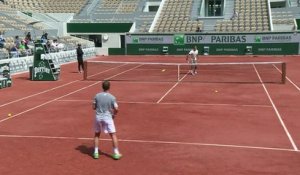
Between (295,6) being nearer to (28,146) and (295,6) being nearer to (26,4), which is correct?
(26,4)

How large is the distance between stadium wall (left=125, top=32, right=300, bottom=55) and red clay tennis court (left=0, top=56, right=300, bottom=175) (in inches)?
898

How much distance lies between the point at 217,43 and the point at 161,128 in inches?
1402

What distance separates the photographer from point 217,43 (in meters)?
47.8

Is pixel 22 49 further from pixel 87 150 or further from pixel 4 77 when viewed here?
pixel 87 150

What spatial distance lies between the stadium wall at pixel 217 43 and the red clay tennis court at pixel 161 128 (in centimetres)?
2280

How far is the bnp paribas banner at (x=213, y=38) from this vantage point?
152 ft

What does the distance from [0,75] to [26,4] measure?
38204 mm

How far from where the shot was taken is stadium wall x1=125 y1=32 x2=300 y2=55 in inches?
1826

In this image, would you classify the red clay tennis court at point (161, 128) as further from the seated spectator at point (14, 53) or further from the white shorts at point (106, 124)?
the seated spectator at point (14, 53)

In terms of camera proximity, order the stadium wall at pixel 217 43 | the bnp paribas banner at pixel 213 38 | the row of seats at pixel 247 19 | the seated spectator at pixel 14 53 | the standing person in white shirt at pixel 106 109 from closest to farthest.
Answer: the standing person in white shirt at pixel 106 109, the seated spectator at pixel 14 53, the bnp paribas banner at pixel 213 38, the stadium wall at pixel 217 43, the row of seats at pixel 247 19

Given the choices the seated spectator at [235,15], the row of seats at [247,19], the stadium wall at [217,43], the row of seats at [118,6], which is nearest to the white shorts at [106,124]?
the stadium wall at [217,43]

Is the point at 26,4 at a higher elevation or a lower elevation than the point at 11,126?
higher

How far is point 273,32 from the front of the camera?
152ft

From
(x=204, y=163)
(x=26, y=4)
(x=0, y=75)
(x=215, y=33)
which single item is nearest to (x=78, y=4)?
(x=26, y=4)
